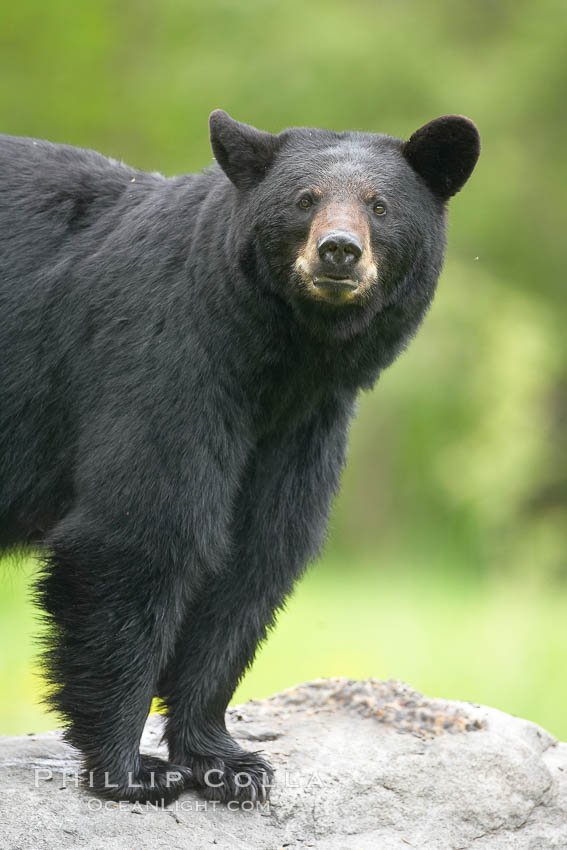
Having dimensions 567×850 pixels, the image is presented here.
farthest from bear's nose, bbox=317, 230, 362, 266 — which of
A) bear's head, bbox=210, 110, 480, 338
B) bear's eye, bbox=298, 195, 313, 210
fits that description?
bear's eye, bbox=298, 195, 313, 210

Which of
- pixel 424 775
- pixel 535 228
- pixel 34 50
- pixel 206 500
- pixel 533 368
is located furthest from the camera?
pixel 535 228

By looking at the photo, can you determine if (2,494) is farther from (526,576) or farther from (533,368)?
(533,368)

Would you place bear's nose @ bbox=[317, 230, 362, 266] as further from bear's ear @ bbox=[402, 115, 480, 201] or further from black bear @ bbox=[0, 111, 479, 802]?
bear's ear @ bbox=[402, 115, 480, 201]

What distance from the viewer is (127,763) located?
201 inches

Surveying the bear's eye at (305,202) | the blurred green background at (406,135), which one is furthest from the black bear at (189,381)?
the blurred green background at (406,135)

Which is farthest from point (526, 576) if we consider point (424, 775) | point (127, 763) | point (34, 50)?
point (34, 50)

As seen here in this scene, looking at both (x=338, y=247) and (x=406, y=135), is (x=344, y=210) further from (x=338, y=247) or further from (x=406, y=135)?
(x=406, y=135)

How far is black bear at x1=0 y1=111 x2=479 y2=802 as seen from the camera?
4887 mm

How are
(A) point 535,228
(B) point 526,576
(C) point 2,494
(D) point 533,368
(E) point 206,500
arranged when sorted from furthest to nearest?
(A) point 535,228 < (D) point 533,368 < (B) point 526,576 < (C) point 2,494 < (E) point 206,500

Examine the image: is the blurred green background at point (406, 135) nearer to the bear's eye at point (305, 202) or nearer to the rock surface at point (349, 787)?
the rock surface at point (349, 787)

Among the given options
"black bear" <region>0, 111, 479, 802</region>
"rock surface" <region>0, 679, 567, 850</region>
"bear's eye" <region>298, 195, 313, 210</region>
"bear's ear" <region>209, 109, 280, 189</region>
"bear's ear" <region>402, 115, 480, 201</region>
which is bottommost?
"rock surface" <region>0, 679, 567, 850</region>

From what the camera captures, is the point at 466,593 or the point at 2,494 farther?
the point at 466,593

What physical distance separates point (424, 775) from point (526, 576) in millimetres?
6418

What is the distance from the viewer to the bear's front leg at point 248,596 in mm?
5355
